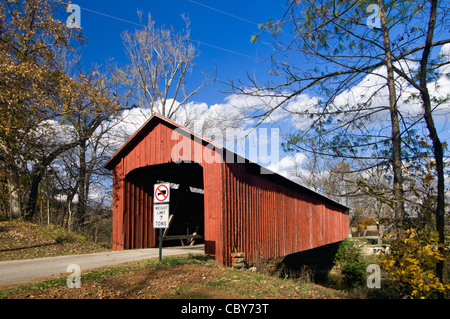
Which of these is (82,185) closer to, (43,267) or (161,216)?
(43,267)

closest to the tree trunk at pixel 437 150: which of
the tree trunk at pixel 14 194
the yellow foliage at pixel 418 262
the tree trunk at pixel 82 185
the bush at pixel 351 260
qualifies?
the yellow foliage at pixel 418 262

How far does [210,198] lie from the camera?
924 centimetres

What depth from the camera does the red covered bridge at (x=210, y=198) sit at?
9180mm

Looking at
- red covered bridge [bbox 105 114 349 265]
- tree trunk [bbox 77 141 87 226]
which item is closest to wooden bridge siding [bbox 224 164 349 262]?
red covered bridge [bbox 105 114 349 265]

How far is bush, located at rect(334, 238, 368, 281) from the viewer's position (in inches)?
780

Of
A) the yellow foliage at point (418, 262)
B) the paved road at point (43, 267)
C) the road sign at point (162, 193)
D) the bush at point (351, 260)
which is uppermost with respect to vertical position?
the road sign at point (162, 193)

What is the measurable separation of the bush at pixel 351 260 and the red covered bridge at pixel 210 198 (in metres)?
6.32

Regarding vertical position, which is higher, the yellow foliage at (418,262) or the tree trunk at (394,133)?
the tree trunk at (394,133)

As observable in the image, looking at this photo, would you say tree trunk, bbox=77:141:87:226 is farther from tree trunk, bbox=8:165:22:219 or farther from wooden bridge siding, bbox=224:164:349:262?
wooden bridge siding, bbox=224:164:349:262

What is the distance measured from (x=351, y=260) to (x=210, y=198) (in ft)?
48.9

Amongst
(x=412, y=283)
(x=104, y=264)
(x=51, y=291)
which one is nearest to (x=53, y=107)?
(x=104, y=264)

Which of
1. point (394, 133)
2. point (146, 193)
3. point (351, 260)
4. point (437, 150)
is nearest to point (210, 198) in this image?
point (146, 193)

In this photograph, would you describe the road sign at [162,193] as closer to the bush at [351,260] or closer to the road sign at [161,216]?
the road sign at [161,216]
